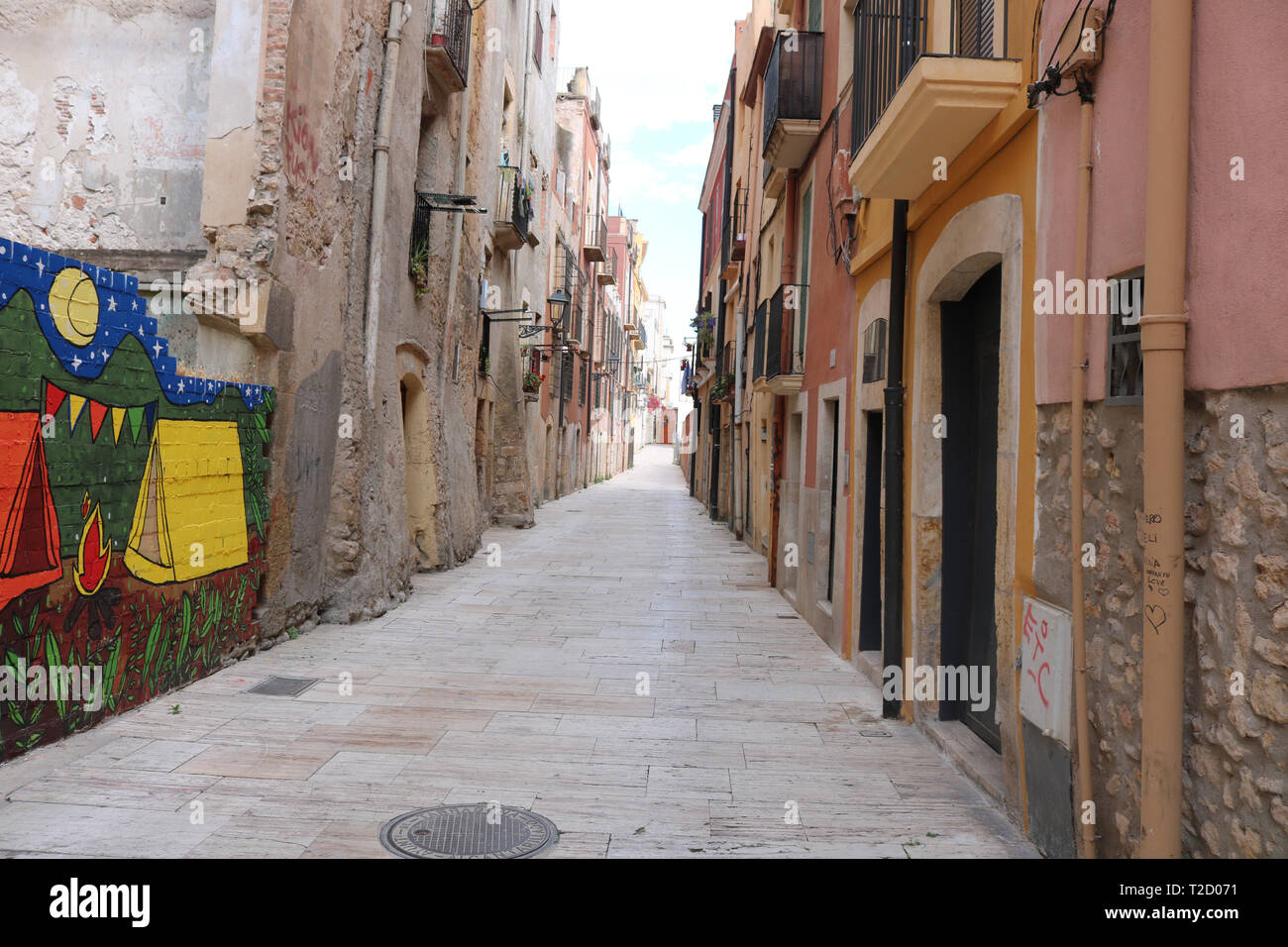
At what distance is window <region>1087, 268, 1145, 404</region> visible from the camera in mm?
3332

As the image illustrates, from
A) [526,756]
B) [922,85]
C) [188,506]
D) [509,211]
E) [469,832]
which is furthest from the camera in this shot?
[509,211]

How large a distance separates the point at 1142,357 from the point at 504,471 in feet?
59.7

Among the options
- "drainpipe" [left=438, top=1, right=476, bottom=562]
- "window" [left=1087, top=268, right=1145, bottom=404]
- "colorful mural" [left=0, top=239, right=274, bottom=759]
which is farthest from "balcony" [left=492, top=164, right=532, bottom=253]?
"window" [left=1087, top=268, right=1145, bottom=404]

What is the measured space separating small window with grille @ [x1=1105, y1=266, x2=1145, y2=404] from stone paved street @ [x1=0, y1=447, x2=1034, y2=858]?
84.5 inches

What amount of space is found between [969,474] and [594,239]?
1264 inches

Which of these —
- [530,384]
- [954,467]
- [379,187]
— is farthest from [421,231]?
[530,384]

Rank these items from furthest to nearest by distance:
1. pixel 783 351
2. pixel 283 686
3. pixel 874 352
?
pixel 783 351 < pixel 874 352 < pixel 283 686

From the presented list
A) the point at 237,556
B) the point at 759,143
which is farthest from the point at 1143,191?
the point at 759,143

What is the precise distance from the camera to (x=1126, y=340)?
343 centimetres

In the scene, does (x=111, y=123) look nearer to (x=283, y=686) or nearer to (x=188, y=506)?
(x=188, y=506)

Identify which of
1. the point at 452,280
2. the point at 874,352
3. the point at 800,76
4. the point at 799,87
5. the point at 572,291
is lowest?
the point at 874,352

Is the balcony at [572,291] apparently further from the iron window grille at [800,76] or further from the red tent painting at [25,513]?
the red tent painting at [25,513]

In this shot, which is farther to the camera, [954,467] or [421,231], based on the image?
[421,231]

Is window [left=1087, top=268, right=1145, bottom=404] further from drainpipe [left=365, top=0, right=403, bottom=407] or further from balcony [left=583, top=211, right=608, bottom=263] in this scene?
balcony [left=583, top=211, right=608, bottom=263]
